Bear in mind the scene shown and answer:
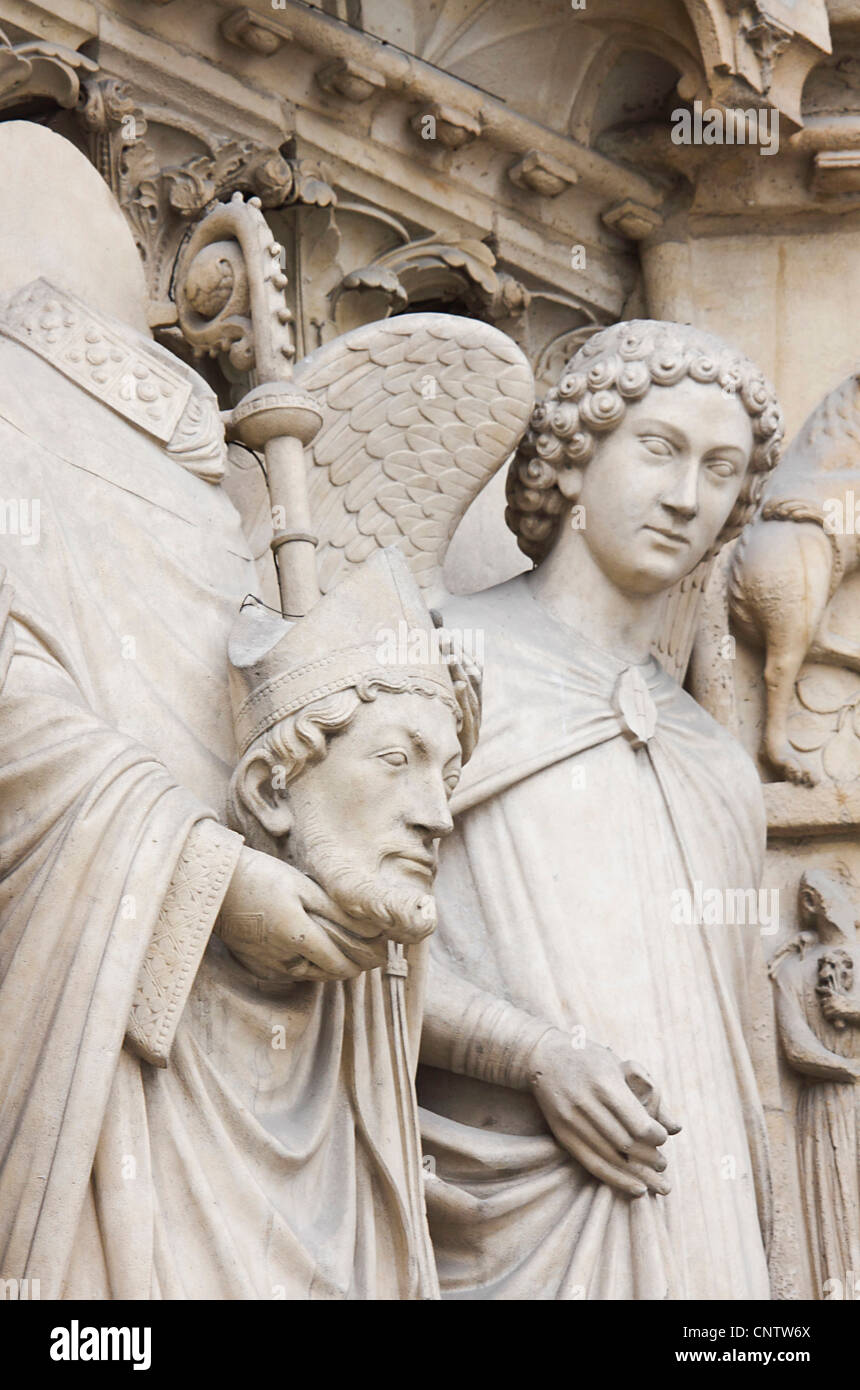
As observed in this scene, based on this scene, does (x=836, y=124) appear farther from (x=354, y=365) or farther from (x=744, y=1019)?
(x=744, y=1019)

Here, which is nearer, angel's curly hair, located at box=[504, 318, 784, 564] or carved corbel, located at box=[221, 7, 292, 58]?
angel's curly hair, located at box=[504, 318, 784, 564]

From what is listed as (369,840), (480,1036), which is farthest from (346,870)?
(480,1036)

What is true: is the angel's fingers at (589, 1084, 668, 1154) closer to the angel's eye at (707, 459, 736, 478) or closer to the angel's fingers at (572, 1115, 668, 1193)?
the angel's fingers at (572, 1115, 668, 1193)

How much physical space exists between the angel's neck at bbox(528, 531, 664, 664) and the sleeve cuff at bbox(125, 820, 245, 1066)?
1292 millimetres

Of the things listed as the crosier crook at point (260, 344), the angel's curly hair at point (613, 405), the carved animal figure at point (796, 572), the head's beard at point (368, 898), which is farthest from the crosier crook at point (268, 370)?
the carved animal figure at point (796, 572)

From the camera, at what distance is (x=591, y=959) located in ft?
16.8

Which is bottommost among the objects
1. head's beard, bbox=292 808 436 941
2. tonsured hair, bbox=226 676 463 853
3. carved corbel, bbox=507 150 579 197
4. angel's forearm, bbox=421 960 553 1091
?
angel's forearm, bbox=421 960 553 1091

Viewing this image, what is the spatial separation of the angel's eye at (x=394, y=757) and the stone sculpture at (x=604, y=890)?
638mm

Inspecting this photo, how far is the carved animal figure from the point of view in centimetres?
589

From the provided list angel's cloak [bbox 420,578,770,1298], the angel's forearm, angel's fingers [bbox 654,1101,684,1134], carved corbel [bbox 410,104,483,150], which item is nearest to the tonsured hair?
the angel's forearm

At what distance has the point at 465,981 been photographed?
5035 millimetres

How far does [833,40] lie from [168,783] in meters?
2.48

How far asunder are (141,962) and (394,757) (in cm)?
45
